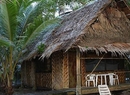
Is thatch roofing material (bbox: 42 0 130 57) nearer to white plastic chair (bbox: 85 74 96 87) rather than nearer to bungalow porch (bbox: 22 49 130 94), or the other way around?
bungalow porch (bbox: 22 49 130 94)

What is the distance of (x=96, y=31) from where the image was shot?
9984mm

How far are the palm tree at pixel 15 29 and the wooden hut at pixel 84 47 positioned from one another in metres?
0.97

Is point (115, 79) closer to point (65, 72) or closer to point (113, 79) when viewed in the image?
point (113, 79)

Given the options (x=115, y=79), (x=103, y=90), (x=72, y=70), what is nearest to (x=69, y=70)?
(x=72, y=70)

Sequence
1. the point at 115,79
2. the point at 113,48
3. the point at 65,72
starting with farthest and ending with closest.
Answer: the point at 115,79 → the point at 65,72 → the point at 113,48

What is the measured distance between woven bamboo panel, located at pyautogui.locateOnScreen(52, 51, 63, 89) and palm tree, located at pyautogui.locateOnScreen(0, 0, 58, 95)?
5.94 ft

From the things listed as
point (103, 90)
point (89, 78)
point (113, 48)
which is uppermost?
point (113, 48)

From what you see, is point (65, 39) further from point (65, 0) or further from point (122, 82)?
point (65, 0)

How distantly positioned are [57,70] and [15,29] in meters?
2.87

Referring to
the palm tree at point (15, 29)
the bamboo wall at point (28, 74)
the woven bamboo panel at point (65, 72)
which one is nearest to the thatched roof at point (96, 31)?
the woven bamboo panel at point (65, 72)

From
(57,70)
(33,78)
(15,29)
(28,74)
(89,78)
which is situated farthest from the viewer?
(28,74)

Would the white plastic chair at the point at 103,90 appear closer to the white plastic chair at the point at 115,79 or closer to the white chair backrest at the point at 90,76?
the white chair backrest at the point at 90,76

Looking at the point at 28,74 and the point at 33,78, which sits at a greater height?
the point at 28,74

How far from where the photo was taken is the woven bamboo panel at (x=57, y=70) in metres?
10.5
